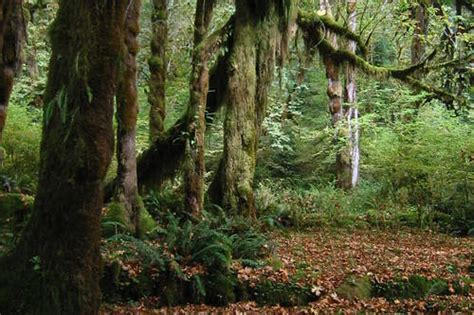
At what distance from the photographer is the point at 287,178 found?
20.6 m

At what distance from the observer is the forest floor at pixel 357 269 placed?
662cm

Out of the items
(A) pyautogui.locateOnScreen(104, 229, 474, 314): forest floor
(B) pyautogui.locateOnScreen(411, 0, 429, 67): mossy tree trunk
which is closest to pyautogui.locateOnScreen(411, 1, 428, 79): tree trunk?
(B) pyautogui.locateOnScreen(411, 0, 429, 67): mossy tree trunk

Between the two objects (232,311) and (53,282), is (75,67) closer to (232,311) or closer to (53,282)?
(53,282)

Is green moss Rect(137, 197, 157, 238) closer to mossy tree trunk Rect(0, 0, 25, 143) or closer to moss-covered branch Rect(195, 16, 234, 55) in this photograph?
mossy tree trunk Rect(0, 0, 25, 143)

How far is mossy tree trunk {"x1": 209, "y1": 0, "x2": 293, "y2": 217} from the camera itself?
11.1 m

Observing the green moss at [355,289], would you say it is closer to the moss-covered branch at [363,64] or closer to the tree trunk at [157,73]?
the tree trunk at [157,73]

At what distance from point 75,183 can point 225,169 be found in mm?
6770

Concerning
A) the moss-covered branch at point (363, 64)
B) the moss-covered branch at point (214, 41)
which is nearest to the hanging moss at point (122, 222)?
the moss-covered branch at point (214, 41)

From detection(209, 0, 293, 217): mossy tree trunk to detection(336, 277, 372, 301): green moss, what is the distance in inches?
157

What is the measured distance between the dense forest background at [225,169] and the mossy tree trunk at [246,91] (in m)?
0.03

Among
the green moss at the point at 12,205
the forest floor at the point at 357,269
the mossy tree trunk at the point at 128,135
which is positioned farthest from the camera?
the mossy tree trunk at the point at 128,135

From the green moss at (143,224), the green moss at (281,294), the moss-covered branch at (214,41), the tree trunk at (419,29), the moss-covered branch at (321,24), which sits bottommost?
the green moss at (281,294)

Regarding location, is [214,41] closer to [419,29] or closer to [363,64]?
[363,64]

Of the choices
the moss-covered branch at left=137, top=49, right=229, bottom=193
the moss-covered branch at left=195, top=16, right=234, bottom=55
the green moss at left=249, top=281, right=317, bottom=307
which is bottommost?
the green moss at left=249, top=281, right=317, bottom=307
